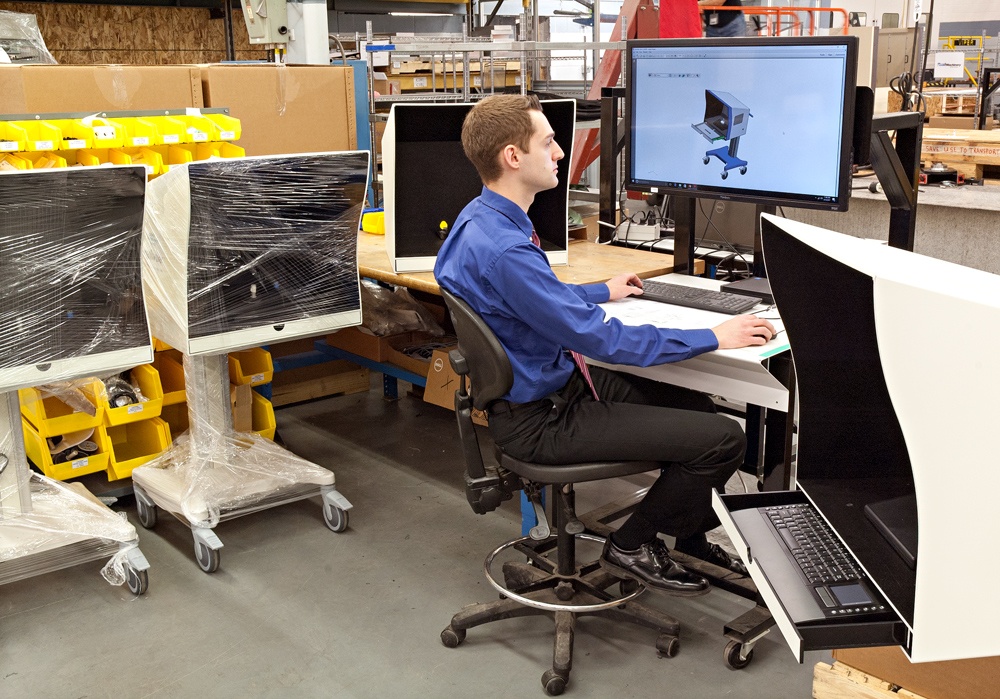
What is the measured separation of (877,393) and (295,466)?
7.26 ft

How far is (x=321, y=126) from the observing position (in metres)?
3.71

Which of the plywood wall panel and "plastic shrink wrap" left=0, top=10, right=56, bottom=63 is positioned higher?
the plywood wall panel

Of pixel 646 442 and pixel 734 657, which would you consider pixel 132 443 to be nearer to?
pixel 646 442

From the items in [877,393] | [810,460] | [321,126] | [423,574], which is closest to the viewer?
[877,393]

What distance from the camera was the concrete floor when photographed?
7.09ft

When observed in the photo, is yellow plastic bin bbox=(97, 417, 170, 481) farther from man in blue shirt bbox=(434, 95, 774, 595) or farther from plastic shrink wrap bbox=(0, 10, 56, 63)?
plastic shrink wrap bbox=(0, 10, 56, 63)

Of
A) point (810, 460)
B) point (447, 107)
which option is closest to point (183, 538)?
point (447, 107)

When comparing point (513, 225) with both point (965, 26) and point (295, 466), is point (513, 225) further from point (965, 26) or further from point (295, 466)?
point (965, 26)

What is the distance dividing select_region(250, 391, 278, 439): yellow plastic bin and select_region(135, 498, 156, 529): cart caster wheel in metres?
0.48

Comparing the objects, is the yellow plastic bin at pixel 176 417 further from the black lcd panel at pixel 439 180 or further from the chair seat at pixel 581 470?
the chair seat at pixel 581 470

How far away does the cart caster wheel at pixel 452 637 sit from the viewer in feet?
7.50

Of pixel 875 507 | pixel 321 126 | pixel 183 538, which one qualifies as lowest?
pixel 183 538

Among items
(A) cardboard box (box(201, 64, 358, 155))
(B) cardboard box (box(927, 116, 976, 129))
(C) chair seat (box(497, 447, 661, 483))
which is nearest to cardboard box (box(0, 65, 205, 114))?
(A) cardboard box (box(201, 64, 358, 155))

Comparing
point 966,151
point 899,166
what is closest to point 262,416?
point 899,166
